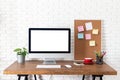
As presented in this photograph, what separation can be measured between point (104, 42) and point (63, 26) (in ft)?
2.30

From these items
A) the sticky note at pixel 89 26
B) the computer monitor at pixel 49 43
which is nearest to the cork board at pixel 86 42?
the sticky note at pixel 89 26

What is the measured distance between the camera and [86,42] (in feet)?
11.1

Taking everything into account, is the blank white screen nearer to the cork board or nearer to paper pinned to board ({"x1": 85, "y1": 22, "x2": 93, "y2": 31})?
the cork board

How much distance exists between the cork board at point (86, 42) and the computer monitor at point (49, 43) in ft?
1.11

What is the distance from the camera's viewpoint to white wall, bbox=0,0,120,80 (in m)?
3.37

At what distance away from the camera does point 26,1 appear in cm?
335

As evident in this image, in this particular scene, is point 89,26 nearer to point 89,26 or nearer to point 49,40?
point 89,26

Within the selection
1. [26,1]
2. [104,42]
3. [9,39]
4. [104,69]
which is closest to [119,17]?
[104,42]

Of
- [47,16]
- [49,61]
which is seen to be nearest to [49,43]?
[49,61]

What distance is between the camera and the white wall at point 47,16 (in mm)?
3365

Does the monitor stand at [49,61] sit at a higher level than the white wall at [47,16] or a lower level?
lower

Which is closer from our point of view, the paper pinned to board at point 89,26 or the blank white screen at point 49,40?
the blank white screen at point 49,40

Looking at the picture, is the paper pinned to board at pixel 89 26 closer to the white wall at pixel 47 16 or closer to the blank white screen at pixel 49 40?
the white wall at pixel 47 16

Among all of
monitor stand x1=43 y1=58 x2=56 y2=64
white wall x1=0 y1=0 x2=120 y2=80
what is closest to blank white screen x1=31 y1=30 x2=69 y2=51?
monitor stand x1=43 y1=58 x2=56 y2=64
